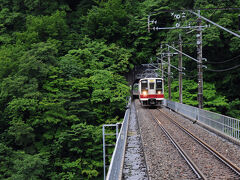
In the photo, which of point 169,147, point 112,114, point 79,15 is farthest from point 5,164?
point 79,15

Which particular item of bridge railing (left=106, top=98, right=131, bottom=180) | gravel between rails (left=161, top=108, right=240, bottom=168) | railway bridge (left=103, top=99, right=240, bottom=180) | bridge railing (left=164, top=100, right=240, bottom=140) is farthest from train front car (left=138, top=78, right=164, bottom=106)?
bridge railing (left=106, top=98, right=131, bottom=180)

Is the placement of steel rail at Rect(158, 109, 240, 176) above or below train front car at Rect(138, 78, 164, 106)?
below

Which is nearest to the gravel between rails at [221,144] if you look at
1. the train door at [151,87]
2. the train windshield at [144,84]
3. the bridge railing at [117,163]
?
the bridge railing at [117,163]

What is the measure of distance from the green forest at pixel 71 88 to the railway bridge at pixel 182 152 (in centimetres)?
807

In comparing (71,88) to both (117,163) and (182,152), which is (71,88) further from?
(117,163)

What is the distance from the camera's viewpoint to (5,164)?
22.1m

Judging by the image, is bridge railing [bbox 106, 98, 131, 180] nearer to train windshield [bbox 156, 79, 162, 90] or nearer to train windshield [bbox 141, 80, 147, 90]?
train windshield [bbox 141, 80, 147, 90]

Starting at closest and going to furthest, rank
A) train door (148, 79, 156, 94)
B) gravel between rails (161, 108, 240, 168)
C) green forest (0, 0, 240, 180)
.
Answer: gravel between rails (161, 108, 240, 168) → green forest (0, 0, 240, 180) → train door (148, 79, 156, 94)

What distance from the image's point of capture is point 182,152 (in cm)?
1164

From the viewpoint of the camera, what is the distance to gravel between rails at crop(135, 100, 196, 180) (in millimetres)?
8980

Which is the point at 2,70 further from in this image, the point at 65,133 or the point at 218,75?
the point at 218,75

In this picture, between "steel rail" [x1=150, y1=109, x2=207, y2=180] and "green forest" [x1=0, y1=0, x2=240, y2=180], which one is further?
"green forest" [x1=0, y1=0, x2=240, y2=180]

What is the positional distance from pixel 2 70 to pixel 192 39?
22.4 metres

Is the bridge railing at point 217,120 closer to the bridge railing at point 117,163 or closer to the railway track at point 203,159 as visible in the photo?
the railway track at point 203,159
